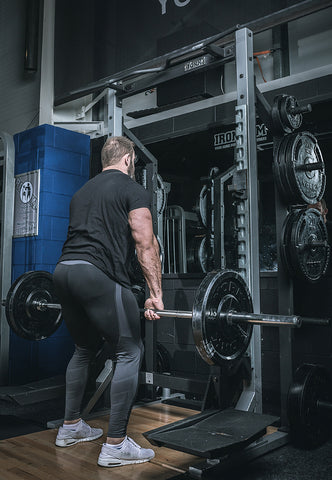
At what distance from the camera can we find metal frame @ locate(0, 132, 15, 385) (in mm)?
3146

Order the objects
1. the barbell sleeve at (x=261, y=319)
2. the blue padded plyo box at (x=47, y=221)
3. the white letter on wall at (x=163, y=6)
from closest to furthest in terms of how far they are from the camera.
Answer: the barbell sleeve at (x=261, y=319)
the blue padded plyo box at (x=47, y=221)
the white letter on wall at (x=163, y=6)

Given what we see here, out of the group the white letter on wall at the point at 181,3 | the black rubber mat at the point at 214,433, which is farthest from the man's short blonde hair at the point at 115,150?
the white letter on wall at the point at 181,3

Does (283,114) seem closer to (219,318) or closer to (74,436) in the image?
(219,318)

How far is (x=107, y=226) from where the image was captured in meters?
1.86

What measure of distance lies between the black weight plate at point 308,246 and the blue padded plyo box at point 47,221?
200 centimetres

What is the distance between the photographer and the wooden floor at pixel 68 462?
5.63 feet

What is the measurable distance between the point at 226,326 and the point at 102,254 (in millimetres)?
569

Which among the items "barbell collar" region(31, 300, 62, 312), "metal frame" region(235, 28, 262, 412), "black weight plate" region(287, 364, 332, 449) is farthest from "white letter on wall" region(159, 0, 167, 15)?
"black weight plate" region(287, 364, 332, 449)

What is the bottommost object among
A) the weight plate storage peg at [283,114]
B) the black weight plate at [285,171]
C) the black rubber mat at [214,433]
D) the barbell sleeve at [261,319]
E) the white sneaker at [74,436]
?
the white sneaker at [74,436]

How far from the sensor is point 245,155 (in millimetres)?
2141

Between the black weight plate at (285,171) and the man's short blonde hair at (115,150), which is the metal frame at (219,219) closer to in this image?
the black weight plate at (285,171)

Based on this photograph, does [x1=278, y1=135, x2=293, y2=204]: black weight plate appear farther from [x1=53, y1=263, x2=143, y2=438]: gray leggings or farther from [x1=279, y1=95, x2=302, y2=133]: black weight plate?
[x1=53, y1=263, x2=143, y2=438]: gray leggings

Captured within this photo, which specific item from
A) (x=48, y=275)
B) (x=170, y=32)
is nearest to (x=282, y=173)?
(x=48, y=275)

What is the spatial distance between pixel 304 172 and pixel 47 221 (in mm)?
2013
